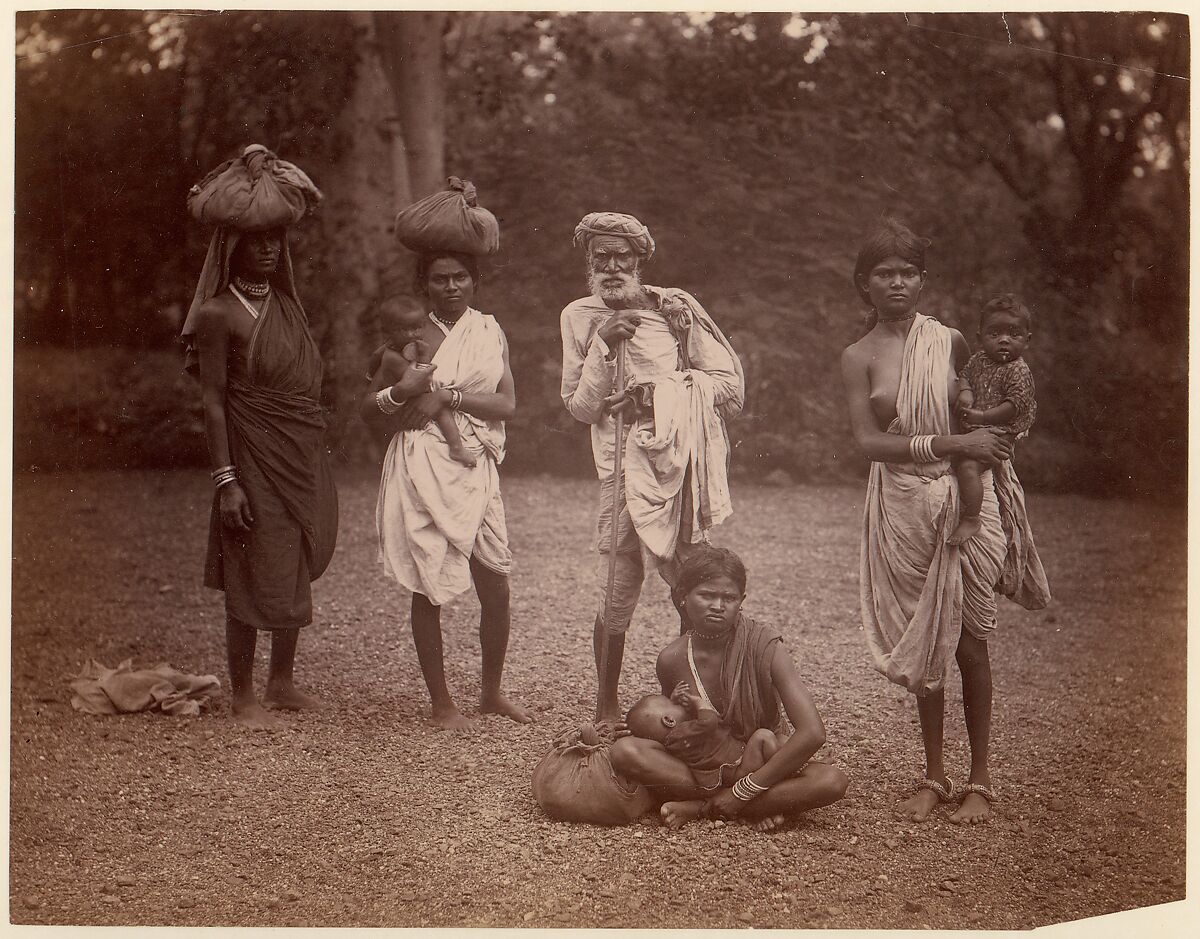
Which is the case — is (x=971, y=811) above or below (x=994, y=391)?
below

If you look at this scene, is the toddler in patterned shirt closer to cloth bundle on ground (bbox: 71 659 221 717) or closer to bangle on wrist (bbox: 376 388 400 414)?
bangle on wrist (bbox: 376 388 400 414)

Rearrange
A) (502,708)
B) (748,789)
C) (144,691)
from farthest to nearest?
(144,691)
(502,708)
(748,789)

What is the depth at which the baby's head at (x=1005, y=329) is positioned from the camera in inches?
216

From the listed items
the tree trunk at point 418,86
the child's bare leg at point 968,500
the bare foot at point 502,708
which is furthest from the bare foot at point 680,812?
the tree trunk at point 418,86

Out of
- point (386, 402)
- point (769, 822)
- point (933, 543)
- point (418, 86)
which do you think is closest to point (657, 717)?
point (769, 822)

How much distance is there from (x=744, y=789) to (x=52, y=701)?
321 centimetres

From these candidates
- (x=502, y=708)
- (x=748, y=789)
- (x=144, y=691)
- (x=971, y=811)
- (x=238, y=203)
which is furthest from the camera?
(x=144, y=691)

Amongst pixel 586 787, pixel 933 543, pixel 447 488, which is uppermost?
pixel 447 488

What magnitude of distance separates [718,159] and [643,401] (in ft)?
5.82

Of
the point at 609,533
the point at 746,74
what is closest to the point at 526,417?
the point at 609,533

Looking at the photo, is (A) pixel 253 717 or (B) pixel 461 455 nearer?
(B) pixel 461 455

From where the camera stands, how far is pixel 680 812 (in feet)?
18.2

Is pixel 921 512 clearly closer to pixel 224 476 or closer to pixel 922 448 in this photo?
pixel 922 448

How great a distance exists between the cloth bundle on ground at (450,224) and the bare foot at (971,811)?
9.76 feet
